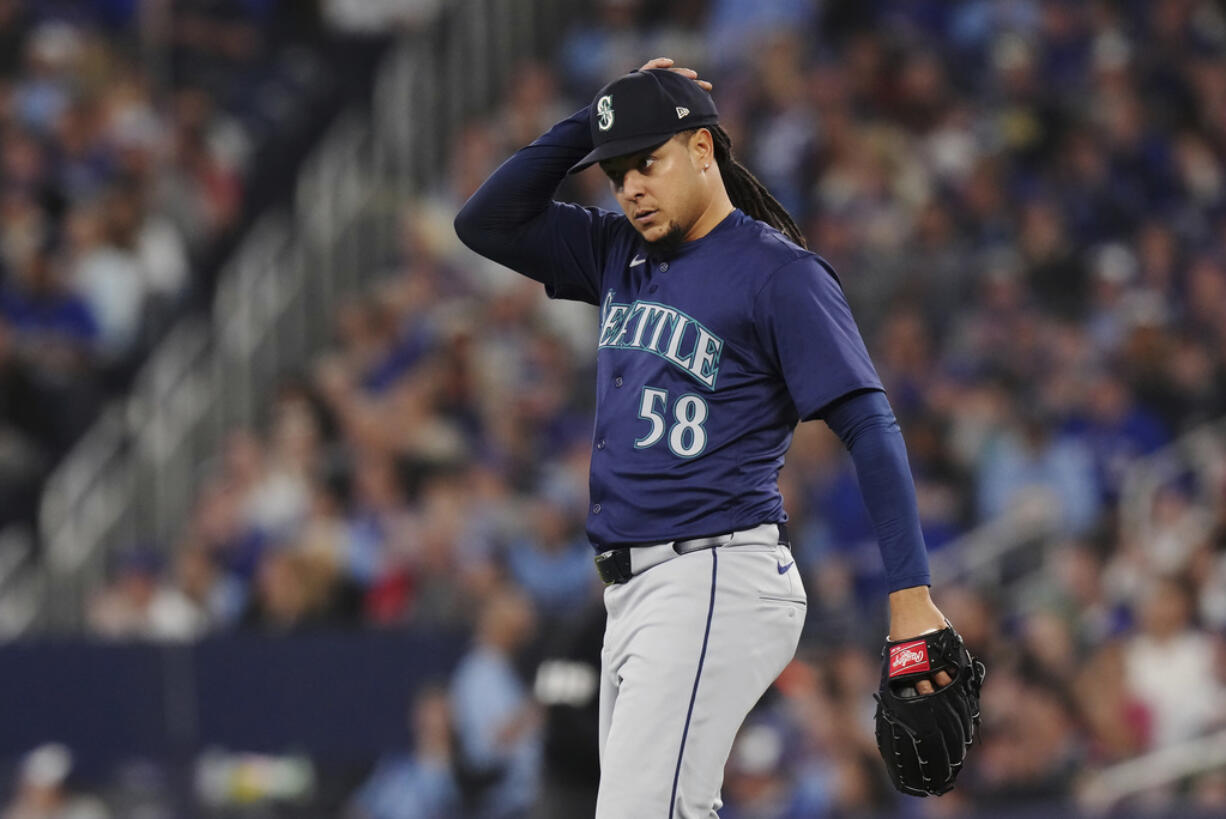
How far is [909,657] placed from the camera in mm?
3705

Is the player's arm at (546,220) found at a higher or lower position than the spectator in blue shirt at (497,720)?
higher

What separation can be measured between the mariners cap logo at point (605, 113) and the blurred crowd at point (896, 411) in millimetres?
2655

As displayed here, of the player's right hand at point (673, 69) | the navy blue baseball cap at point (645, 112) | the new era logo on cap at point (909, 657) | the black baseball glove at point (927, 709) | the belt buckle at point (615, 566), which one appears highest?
the player's right hand at point (673, 69)

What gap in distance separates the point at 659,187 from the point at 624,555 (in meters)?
0.74

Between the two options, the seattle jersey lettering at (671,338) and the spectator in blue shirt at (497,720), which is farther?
the spectator in blue shirt at (497,720)

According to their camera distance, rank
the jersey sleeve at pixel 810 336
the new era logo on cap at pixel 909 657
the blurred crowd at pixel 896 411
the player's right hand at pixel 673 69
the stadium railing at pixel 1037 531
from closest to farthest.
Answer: the new era logo on cap at pixel 909 657
the jersey sleeve at pixel 810 336
the player's right hand at pixel 673 69
the blurred crowd at pixel 896 411
the stadium railing at pixel 1037 531

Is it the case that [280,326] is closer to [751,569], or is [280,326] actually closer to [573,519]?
[573,519]

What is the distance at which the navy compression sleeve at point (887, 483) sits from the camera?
3731mm

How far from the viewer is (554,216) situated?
4512mm

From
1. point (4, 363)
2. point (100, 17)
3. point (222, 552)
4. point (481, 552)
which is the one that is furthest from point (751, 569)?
point (100, 17)

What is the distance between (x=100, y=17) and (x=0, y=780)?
6313mm

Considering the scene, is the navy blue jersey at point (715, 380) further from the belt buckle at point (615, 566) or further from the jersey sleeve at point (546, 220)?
the jersey sleeve at point (546, 220)

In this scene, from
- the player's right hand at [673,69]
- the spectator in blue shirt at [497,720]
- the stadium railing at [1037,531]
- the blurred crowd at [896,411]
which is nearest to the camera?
the player's right hand at [673,69]

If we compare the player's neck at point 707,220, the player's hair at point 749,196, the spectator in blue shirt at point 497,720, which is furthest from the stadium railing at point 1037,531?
the player's neck at point 707,220
